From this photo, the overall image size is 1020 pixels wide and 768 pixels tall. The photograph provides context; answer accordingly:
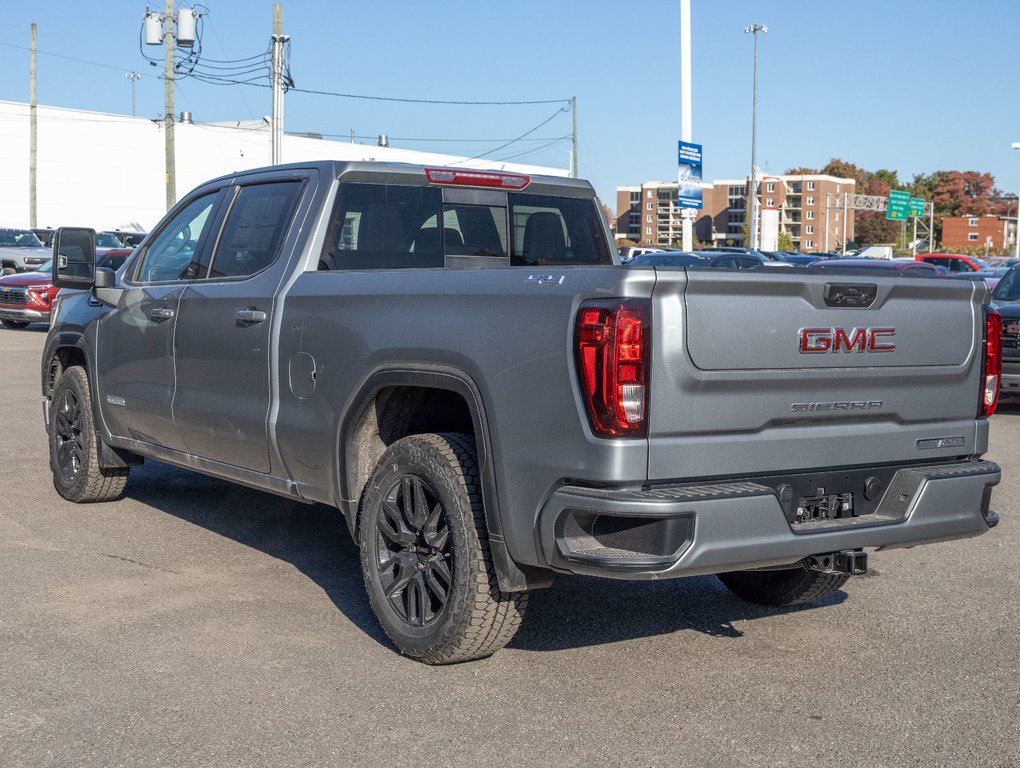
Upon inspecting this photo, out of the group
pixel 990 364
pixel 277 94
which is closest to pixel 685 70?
pixel 277 94

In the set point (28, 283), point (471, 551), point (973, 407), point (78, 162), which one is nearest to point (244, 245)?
point (471, 551)

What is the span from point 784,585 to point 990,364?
4.51 ft

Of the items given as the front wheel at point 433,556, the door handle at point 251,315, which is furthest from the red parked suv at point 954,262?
the front wheel at point 433,556

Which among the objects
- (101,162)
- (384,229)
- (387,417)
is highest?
(101,162)

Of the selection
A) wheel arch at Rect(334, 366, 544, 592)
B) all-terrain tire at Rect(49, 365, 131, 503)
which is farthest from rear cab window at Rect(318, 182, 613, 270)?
all-terrain tire at Rect(49, 365, 131, 503)

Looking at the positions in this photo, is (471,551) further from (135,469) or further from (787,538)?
(135,469)

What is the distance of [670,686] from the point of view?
15.2ft

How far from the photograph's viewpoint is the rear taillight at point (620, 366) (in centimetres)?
400

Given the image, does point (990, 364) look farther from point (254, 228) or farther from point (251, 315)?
point (254, 228)

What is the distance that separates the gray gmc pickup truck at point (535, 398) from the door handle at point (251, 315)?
0.02 metres

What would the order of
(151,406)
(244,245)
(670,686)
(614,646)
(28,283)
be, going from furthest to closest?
(28,283) → (151,406) → (244,245) → (614,646) → (670,686)

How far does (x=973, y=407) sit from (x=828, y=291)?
970mm

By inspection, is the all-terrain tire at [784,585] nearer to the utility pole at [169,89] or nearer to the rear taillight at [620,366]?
the rear taillight at [620,366]

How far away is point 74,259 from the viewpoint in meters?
7.25
